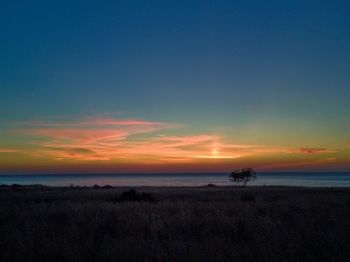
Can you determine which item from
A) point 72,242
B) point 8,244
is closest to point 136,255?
point 72,242

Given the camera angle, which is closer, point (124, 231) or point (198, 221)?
point (124, 231)

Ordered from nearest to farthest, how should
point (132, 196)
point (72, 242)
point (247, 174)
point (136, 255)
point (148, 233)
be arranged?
point (136, 255), point (72, 242), point (148, 233), point (132, 196), point (247, 174)

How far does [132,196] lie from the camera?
27.3m

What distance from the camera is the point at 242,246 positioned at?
914 cm

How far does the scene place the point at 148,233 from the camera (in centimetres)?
1134

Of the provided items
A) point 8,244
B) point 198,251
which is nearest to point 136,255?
point 198,251

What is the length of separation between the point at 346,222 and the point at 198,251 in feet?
24.5

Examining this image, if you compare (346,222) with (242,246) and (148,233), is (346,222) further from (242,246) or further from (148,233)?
(148,233)

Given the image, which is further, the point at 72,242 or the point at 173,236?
the point at 173,236

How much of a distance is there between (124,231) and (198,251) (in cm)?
403

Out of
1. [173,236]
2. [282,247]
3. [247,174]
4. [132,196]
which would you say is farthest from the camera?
[247,174]

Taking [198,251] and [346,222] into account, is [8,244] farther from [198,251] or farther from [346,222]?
[346,222]

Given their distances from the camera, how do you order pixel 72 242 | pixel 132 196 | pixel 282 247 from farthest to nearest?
pixel 132 196
pixel 72 242
pixel 282 247

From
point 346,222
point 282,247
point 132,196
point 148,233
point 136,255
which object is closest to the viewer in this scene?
point 136,255
